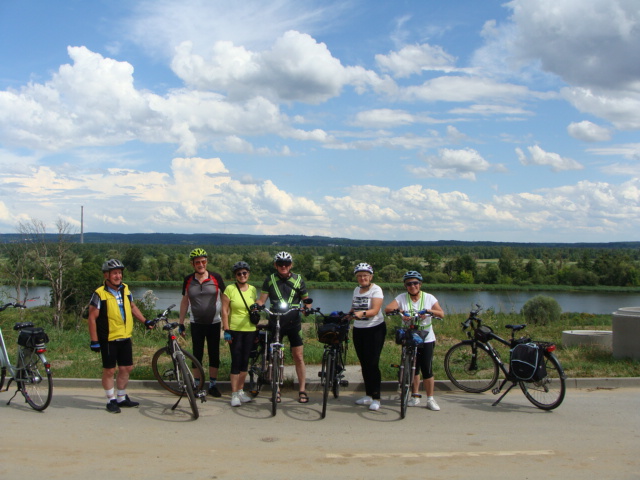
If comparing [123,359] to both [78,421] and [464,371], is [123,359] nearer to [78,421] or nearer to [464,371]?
[78,421]

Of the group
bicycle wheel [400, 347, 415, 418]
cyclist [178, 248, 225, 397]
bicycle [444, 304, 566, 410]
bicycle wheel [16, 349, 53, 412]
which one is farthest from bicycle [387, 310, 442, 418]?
bicycle wheel [16, 349, 53, 412]

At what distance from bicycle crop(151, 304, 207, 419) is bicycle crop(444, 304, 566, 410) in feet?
10.7

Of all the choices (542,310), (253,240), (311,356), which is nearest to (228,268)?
(542,310)

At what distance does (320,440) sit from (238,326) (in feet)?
5.85

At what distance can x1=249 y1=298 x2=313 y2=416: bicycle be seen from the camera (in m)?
6.40

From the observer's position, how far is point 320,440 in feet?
18.0

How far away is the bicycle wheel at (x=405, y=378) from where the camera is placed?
6.32 m

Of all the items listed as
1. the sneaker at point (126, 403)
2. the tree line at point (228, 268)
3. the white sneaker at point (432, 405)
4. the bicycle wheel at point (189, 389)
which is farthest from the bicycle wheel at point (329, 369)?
the tree line at point (228, 268)

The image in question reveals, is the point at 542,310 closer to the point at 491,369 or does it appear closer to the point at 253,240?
the point at 491,369

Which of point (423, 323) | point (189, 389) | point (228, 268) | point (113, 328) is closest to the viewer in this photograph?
point (189, 389)

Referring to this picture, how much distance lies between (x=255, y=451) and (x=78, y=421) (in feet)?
7.20

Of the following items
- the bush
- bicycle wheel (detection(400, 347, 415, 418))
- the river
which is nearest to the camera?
bicycle wheel (detection(400, 347, 415, 418))

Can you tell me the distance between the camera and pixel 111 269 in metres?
6.53

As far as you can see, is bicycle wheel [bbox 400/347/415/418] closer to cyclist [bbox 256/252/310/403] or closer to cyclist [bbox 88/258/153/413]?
cyclist [bbox 256/252/310/403]
